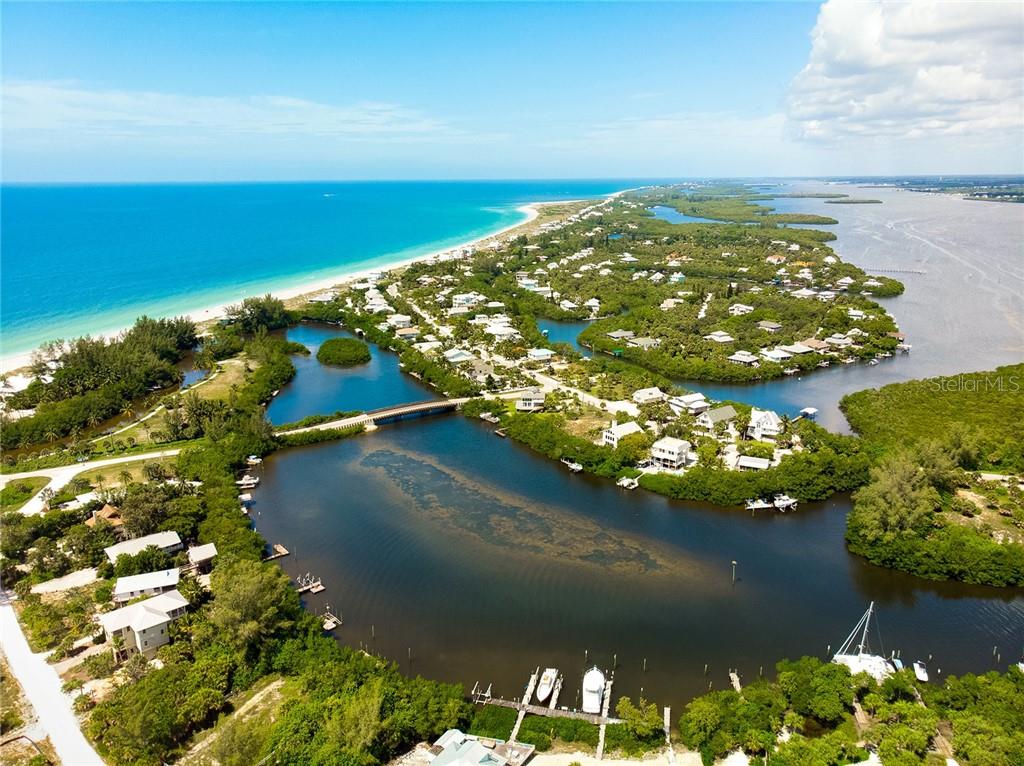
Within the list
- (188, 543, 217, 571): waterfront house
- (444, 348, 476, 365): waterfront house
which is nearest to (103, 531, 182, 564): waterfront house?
(188, 543, 217, 571): waterfront house

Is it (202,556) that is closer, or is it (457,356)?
(202,556)

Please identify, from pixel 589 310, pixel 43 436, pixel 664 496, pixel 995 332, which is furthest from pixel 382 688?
pixel 995 332

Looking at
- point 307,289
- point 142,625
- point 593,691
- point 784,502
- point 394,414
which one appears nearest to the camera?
point 593,691

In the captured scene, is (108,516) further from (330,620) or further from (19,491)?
(330,620)

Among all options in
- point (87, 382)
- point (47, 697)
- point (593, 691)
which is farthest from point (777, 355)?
point (87, 382)

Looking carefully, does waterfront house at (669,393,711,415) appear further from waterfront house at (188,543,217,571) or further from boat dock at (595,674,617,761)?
waterfront house at (188,543,217,571)

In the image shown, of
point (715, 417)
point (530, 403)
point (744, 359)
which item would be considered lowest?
point (530, 403)

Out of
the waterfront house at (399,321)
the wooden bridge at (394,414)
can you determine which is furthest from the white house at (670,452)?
the waterfront house at (399,321)
